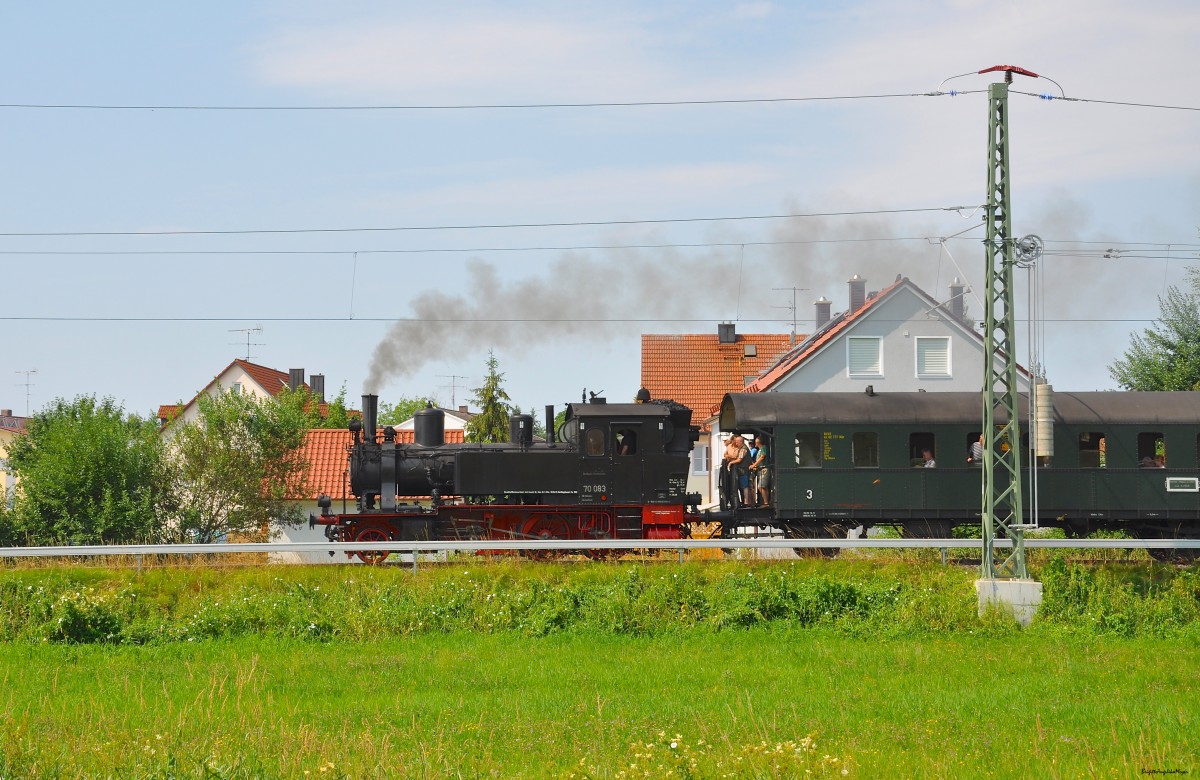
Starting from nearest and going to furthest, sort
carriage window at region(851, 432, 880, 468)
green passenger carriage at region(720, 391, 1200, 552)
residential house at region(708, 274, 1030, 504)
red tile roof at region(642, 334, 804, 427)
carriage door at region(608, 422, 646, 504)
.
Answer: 1. green passenger carriage at region(720, 391, 1200, 552)
2. carriage window at region(851, 432, 880, 468)
3. carriage door at region(608, 422, 646, 504)
4. residential house at region(708, 274, 1030, 504)
5. red tile roof at region(642, 334, 804, 427)

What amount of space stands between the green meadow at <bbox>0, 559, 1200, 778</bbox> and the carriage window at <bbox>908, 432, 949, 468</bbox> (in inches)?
137

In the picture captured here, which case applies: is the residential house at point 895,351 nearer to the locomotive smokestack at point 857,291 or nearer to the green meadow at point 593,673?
the locomotive smokestack at point 857,291

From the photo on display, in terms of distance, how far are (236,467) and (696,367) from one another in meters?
19.6

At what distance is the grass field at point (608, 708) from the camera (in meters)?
8.60

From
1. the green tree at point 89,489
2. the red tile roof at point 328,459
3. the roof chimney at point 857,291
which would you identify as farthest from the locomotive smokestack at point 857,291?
the green tree at point 89,489

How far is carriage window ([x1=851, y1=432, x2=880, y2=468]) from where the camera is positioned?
22000 millimetres

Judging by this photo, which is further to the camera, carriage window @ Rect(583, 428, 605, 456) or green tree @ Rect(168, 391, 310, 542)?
green tree @ Rect(168, 391, 310, 542)

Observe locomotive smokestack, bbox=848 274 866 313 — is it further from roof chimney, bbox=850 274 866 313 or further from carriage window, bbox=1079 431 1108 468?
carriage window, bbox=1079 431 1108 468

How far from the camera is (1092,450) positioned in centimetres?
2186

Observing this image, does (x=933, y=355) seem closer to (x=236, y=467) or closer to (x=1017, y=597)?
(x=236, y=467)

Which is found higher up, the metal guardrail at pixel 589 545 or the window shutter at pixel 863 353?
the window shutter at pixel 863 353

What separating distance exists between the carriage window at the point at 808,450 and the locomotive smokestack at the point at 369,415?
8533mm

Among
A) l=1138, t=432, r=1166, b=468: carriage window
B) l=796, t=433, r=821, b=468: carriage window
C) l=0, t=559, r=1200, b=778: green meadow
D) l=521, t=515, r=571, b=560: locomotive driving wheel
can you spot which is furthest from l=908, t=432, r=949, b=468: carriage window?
l=521, t=515, r=571, b=560: locomotive driving wheel

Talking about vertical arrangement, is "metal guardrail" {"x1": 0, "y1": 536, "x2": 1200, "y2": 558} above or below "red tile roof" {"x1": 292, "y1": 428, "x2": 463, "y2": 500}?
below
